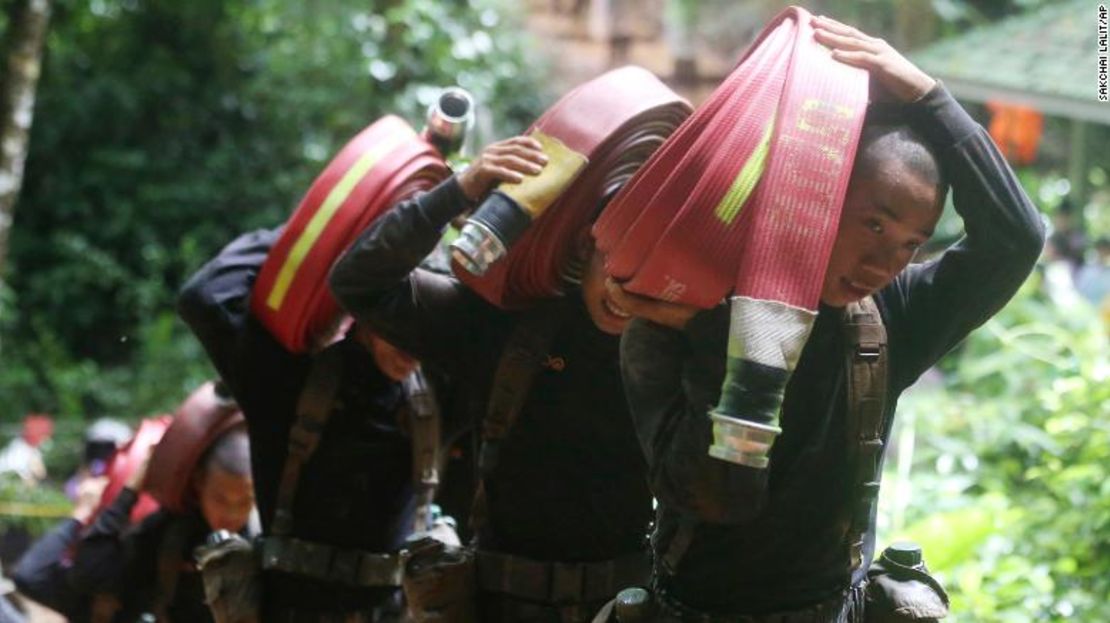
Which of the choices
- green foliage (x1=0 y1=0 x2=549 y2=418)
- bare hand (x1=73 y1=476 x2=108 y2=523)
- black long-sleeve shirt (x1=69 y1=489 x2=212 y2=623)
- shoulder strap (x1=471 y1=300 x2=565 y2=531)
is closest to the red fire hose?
shoulder strap (x1=471 y1=300 x2=565 y2=531)

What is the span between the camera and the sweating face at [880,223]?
288cm

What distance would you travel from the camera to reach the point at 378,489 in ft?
15.6

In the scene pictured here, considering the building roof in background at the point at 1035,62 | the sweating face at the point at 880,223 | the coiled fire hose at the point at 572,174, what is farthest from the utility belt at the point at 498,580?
the building roof in background at the point at 1035,62

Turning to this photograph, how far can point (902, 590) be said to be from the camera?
320 centimetres

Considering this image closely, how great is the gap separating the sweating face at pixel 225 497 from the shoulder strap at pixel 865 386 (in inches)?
107

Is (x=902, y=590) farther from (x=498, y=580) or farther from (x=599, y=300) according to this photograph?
(x=498, y=580)

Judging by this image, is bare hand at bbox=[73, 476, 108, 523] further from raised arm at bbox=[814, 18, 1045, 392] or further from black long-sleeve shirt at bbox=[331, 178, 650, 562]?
raised arm at bbox=[814, 18, 1045, 392]

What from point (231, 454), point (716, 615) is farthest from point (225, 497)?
point (716, 615)

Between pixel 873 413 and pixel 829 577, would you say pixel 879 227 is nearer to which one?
pixel 873 413

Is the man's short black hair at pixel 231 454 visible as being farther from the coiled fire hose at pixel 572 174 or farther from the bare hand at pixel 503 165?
the bare hand at pixel 503 165

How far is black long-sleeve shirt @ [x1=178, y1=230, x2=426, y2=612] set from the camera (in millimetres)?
4711

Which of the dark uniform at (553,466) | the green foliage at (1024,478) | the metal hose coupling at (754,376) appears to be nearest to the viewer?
Result: the metal hose coupling at (754,376)

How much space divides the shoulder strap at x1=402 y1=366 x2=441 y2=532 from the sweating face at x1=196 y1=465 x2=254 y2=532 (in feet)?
2.78

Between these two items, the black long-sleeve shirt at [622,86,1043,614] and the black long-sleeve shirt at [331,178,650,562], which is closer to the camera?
the black long-sleeve shirt at [622,86,1043,614]
